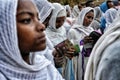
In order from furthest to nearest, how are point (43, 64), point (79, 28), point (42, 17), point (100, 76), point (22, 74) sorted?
point (79, 28), point (42, 17), point (43, 64), point (22, 74), point (100, 76)

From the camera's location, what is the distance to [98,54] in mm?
2102

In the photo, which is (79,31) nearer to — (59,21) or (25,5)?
(59,21)

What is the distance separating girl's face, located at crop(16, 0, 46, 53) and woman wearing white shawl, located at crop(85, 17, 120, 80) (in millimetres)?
341

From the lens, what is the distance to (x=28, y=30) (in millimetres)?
2104

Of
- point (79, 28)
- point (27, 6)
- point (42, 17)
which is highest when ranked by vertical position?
point (27, 6)

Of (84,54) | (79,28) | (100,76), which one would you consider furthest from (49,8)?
(79,28)

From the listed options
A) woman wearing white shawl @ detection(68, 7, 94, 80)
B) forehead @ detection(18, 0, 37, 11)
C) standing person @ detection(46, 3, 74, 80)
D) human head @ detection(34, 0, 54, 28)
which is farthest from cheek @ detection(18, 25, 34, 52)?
woman wearing white shawl @ detection(68, 7, 94, 80)

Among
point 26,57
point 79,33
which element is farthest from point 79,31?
point 26,57

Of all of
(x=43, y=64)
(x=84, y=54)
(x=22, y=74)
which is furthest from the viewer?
(x=84, y=54)

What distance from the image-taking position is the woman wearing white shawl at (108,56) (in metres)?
1.91

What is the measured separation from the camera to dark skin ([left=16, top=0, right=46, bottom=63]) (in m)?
2.11

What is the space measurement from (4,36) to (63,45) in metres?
2.03

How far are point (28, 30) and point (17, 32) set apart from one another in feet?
0.22

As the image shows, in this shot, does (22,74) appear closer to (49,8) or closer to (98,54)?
(98,54)
